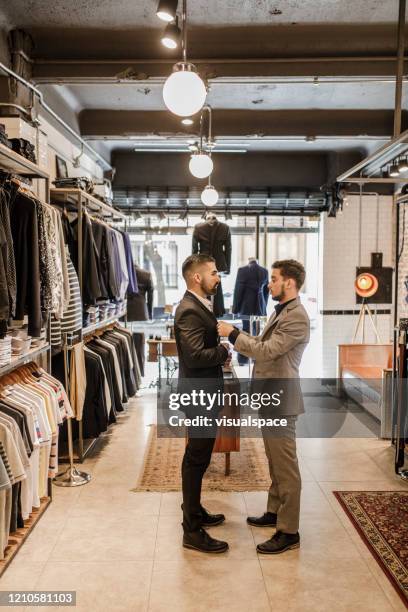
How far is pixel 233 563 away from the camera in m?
3.35

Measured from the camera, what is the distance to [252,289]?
31.2 ft

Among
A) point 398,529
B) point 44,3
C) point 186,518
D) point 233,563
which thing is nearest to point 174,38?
point 44,3

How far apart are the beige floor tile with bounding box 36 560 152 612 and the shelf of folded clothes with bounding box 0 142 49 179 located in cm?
254

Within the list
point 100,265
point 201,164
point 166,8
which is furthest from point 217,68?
point 100,265

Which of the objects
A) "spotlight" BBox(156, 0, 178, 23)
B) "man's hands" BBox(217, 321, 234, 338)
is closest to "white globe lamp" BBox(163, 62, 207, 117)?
"spotlight" BBox(156, 0, 178, 23)

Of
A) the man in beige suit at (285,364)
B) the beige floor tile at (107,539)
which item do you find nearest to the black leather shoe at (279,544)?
the man in beige suit at (285,364)

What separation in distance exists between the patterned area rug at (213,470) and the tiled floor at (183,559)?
0.53 feet

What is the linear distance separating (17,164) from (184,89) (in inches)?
52.8

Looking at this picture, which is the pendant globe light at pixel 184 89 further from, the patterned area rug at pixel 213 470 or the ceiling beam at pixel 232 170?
the ceiling beam at pixel 232 170

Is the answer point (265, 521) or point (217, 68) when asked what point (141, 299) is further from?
point (265, 521)

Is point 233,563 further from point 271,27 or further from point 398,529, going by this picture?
point 271,27

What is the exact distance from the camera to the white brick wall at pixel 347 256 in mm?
9414

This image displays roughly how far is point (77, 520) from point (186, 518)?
0.93 m

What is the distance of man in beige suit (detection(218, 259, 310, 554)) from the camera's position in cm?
341
